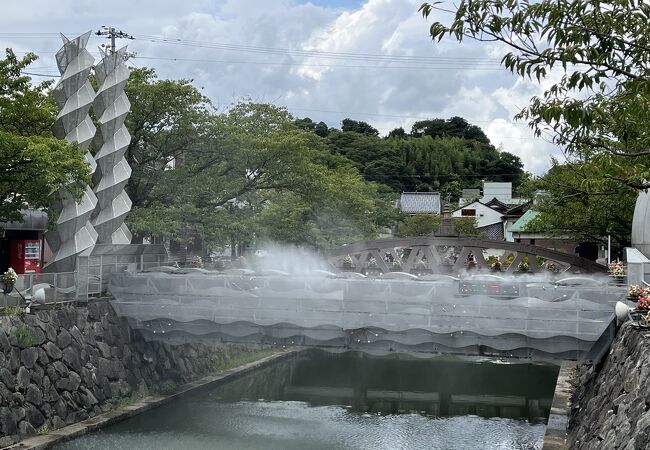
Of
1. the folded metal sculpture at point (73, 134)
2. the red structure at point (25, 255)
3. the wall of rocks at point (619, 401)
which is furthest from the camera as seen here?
Result: the red structure at point (25, 255)

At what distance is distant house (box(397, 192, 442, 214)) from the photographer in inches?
A: 3403

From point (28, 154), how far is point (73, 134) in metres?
4.48

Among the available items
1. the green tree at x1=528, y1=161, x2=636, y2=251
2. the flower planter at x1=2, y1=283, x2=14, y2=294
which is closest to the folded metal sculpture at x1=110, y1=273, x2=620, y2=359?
the flower planter at x1=2, y1=283, x2=14, y2=294

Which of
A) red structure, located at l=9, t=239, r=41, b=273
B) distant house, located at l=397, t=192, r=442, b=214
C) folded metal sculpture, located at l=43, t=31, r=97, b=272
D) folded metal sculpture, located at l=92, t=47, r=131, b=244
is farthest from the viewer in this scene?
distant house, located at l=397, t=192, r=442, b=214

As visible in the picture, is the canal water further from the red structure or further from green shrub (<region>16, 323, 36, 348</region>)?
the red structure

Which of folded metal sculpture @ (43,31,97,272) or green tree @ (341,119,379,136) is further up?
green tree @ (341,119,379,136)

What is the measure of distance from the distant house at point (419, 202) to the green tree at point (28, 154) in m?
65.6

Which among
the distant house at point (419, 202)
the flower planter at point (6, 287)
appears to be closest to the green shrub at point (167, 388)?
the flower planter at point (6, 287)

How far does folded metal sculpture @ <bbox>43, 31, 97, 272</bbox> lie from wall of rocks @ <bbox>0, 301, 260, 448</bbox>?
2.45 meters

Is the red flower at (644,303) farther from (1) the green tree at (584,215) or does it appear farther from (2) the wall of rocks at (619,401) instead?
(1) the green tree at (584,215)

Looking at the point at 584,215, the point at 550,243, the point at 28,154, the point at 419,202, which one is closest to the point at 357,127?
the point at 419,202

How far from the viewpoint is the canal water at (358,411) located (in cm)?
1898

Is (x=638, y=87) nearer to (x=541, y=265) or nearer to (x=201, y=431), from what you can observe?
(x=201, y=431)

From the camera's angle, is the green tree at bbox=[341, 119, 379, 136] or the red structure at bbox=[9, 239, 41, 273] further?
the green tree at bbox=[341, 119, 379, 136]
